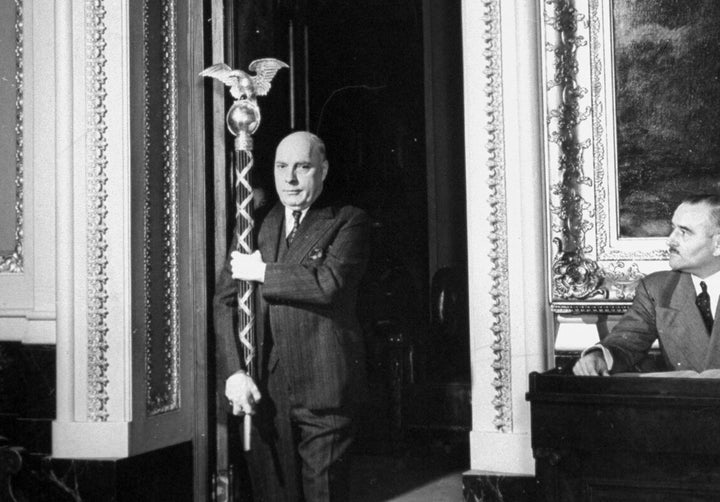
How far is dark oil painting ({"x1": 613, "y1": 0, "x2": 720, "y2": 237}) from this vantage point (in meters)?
3.40

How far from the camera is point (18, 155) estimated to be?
13.6ft

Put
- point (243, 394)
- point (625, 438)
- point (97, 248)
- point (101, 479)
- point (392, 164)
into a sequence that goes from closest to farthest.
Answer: point (625, 438)
point (243, 394)
point (101, 479)
point (97, 248)
point (392, 164)

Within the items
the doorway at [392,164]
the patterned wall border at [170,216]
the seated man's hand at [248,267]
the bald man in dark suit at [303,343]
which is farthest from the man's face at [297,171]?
the patterned wall border at [170,216]

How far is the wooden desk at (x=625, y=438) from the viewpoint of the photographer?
2.68 meters

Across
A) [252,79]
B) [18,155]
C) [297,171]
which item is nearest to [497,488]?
[297,171]

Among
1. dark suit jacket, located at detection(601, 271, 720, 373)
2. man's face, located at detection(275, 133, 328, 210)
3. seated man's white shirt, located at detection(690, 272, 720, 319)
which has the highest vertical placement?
man's face, located at detection(275, 133, 328, 210)

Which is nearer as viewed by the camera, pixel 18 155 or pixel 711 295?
pixel 711 295

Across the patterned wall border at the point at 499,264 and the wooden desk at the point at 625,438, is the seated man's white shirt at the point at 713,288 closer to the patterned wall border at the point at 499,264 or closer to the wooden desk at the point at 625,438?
the wooden desk at the point at 625,438

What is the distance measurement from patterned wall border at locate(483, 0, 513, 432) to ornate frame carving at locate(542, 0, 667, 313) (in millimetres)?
174

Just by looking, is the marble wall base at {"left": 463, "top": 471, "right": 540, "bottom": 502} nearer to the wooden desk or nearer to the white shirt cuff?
the wooden desk

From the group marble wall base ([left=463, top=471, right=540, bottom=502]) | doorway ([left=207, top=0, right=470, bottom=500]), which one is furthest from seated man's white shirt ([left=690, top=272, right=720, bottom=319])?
doorway ([left=207, top=0, right=470, bottom=500])

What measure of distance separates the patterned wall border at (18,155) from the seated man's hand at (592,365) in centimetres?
250

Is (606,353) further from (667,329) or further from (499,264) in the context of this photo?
(499,264)

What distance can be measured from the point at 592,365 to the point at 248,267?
4.30ft
